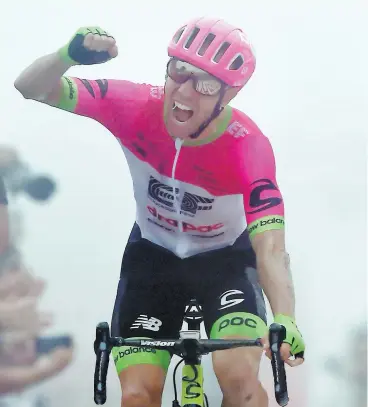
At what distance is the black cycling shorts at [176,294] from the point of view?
161 cm

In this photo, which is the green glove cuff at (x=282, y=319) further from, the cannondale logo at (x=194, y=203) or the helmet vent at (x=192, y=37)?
the helmet vent at (x=192, y=37)

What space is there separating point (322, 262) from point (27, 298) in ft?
2.88

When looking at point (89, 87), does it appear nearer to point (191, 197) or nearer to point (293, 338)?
point (191, 197)

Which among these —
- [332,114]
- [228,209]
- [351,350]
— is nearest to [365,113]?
[332,114]

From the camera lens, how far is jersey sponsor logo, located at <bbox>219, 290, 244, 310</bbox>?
5.44ft

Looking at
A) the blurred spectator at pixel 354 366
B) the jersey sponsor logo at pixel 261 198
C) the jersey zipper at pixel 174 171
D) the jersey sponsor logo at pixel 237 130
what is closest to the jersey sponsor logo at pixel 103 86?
the jersey zipper at pixel 174 171

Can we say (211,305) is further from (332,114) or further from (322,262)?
(332,114)

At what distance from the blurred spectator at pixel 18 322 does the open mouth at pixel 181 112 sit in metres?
0.54

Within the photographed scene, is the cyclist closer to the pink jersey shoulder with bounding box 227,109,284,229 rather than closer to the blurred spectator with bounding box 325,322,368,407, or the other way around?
the pink jersey shoulder with bounding box 227,109,284,229

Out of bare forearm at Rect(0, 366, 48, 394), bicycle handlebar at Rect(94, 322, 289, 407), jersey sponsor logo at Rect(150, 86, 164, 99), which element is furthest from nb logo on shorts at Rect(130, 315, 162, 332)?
jersey sponsor logo at Rect(150, 86, 164, 99)

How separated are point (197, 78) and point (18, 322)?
883 millimetres

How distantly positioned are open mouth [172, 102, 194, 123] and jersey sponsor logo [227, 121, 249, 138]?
0.12m

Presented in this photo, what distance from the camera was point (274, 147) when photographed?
201 centimetres

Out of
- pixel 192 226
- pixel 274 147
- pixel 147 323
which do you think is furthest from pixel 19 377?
pixel 274 147
